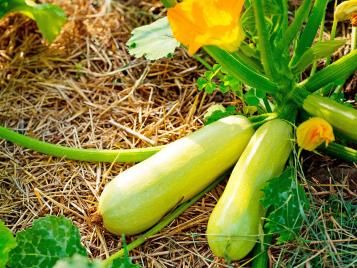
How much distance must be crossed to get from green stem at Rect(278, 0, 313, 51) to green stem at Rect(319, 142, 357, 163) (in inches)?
12.9

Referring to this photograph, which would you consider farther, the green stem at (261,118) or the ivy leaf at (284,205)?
the green stem at (261,118)

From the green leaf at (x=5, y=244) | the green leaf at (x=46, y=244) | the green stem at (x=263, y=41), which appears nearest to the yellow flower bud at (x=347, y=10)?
the green stem at (x=263, y=41)

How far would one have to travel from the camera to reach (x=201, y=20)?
1.97 m

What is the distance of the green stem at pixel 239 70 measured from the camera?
7.36 feet

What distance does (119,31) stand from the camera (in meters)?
2.99

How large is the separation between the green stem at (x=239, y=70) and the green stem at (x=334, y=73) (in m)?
0.12

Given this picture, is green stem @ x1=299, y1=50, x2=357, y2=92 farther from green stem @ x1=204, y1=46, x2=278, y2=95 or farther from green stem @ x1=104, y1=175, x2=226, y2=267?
green stem @ x1=104, y1=175, x2=226, y2=267

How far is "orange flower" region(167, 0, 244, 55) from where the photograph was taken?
6.44 feet

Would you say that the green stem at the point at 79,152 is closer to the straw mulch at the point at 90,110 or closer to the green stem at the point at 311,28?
the straw mulch at the point at 90,110

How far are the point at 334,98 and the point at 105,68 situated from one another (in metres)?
0.90

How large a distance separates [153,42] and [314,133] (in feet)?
2.28

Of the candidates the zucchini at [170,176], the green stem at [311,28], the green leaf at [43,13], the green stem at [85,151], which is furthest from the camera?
the green leaf at [43,13]

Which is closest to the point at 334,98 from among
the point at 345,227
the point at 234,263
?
the point at 345,227

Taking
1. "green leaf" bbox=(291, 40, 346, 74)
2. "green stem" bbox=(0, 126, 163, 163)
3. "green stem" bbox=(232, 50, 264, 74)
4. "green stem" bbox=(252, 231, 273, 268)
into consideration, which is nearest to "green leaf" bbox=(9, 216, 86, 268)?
"green stem" bbox=(0, 126, 163, 163)
